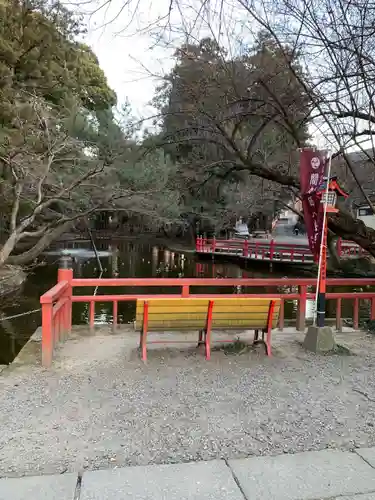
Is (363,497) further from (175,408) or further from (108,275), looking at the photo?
(108,275)

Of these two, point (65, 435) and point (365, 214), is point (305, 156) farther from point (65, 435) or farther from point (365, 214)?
point (365, 214)

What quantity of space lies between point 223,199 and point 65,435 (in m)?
31.2

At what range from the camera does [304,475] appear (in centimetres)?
273

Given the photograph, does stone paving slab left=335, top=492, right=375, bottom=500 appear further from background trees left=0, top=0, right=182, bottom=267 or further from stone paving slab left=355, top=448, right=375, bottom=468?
background trees left=0, top=0, right=182, bottom=267

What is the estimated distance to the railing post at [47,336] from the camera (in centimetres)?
482

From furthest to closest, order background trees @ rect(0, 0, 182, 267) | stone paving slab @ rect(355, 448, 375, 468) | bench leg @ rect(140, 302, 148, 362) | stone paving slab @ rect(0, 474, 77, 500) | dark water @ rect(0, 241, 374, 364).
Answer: dark water @ rect(0, 241, 374, 364), background trees @ rect(0, 0, 182, 267), bench leg @ rect(140, 302, 148, 362), stone paving slab @ rect(355, 448, 375, 468), stone paving slab @ rect(0, 474, 77, 500)

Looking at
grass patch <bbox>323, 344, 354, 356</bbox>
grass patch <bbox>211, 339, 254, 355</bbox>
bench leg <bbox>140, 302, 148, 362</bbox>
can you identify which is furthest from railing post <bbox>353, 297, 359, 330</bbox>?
bench leg <bbox>140, 302, 148, 362</bbox>

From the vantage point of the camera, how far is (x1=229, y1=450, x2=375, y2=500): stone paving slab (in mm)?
2533

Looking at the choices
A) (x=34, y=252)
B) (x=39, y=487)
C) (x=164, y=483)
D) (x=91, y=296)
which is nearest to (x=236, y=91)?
(x=91, y=296)

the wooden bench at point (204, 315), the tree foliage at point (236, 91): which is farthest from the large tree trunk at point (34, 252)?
the wooden bench at point (204, 315)

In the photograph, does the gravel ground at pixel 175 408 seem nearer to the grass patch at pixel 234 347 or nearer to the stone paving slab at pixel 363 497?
the grass patch at pixel 234 347

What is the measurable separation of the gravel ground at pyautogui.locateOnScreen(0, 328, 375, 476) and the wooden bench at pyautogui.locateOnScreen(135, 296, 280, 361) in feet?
1.18

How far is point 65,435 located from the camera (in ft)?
10.6

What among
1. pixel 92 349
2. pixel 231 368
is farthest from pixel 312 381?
pixel 92 349
